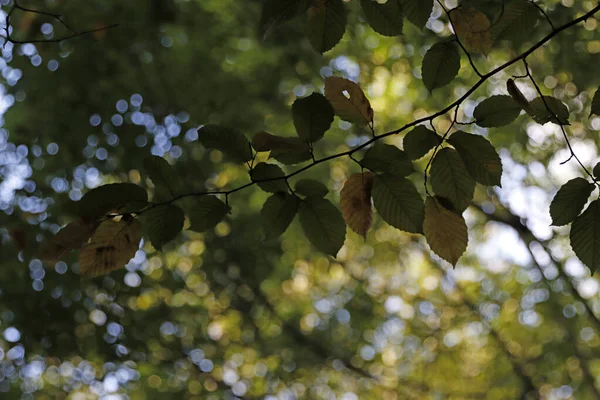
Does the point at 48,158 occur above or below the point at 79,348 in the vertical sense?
above

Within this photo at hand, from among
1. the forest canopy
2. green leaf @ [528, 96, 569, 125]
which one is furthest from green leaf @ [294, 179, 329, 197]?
green leaf @ [528, 96, 569, 125]

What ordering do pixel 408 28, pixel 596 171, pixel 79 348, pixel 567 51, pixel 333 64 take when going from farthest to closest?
pixel 333 64
pixel 79 348
pixel 408 28
pixel 567 51
pixel 596 171

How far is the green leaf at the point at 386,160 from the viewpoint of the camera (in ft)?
2.83

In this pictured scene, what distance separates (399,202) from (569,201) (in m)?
0.27

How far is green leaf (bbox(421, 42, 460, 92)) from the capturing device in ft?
3.12

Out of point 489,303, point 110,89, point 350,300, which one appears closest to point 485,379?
point 489,303

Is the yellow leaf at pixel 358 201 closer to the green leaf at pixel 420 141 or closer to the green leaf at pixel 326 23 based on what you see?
the green leaf at pixel 420 141

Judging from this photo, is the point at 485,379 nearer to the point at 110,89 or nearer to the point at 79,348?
the point at 79,348

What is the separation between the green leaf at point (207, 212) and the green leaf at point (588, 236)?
546mm

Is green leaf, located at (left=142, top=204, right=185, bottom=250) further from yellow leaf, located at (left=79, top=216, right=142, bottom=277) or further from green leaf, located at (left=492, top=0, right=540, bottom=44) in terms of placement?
green leaf, located at (left=492, top=0, right=540, bottom=44)

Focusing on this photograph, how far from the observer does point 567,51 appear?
111 inches

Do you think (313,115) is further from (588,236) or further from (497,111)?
(588,236)

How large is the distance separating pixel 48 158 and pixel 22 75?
51 centimetres

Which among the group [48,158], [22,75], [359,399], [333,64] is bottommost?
[359,399]
